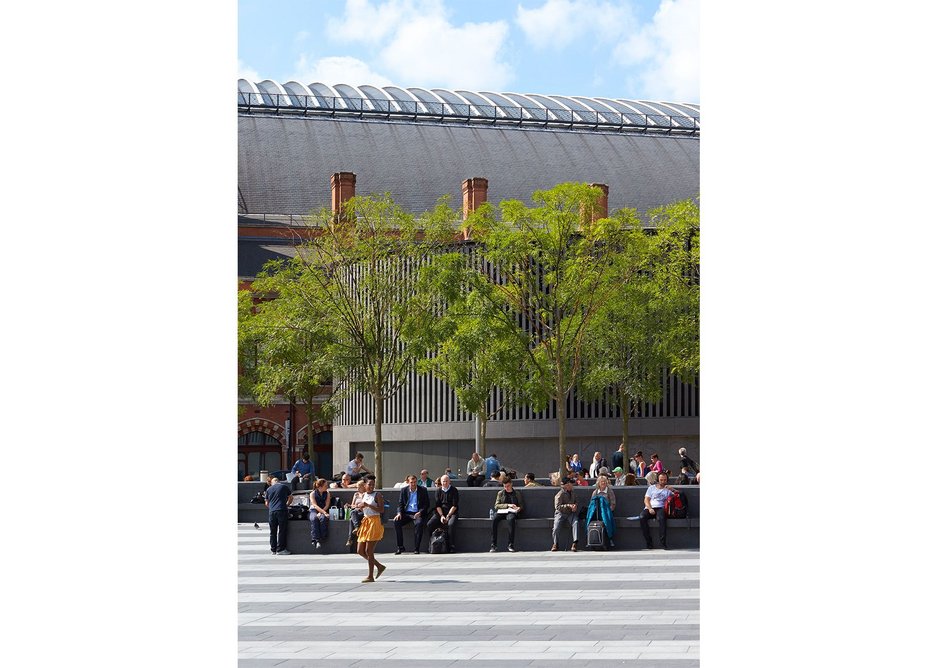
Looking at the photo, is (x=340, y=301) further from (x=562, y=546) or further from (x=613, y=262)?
(x=562, y=546)

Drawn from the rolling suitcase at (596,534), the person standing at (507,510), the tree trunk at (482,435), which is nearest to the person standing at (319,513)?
the person standing at (507,510)

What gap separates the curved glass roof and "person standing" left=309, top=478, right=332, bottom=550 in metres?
45.8

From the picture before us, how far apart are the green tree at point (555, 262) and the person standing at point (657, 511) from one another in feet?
21.0

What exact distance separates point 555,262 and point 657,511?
9595mm

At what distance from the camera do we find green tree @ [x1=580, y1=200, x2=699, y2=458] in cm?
3092

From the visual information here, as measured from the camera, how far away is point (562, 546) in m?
18.6

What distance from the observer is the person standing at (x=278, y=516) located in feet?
62.2

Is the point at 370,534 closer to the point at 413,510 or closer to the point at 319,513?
the point at 413,510

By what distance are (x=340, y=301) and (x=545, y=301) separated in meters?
5.12

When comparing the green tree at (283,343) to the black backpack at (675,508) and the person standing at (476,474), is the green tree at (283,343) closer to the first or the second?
the person standing at (476,474)

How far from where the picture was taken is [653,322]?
31.8 meters

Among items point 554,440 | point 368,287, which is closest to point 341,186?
point 554,440
